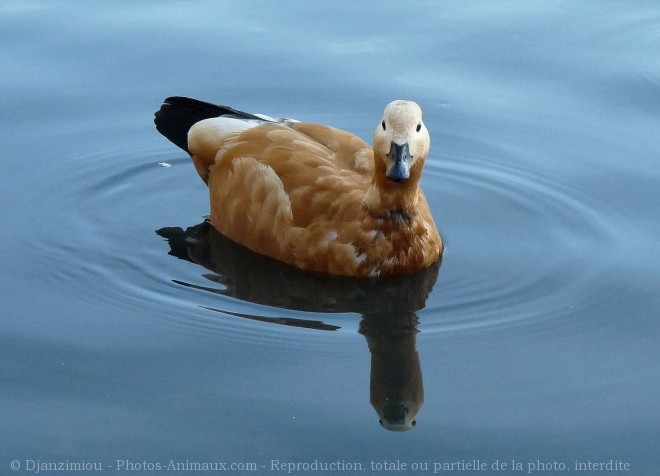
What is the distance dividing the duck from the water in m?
0.16

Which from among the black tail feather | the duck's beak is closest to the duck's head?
the duck's beak

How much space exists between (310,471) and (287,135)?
10.1ft

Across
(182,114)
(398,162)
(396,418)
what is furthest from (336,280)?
(182,114)

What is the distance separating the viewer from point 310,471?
595 cm

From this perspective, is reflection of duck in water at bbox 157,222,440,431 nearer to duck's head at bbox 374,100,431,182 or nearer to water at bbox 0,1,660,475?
water at bbox 0,1,660,475

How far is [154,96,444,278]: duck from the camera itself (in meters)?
7.71

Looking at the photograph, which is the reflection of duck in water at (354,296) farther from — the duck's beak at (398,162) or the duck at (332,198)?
the duck's beak at (398,162)

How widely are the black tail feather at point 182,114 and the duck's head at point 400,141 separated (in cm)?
173

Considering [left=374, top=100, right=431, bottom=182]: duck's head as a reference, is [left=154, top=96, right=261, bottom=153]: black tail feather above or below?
above

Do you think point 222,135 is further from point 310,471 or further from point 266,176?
point 310,471

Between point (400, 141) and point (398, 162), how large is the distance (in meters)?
0.12

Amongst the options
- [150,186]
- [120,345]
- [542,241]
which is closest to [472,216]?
[542,241]

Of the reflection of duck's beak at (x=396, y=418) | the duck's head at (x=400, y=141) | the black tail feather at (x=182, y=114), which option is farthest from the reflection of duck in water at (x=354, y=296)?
the black tail feather at (x=182, y=114)

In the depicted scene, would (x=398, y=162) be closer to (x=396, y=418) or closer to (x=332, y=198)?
(x=332, y=198)
